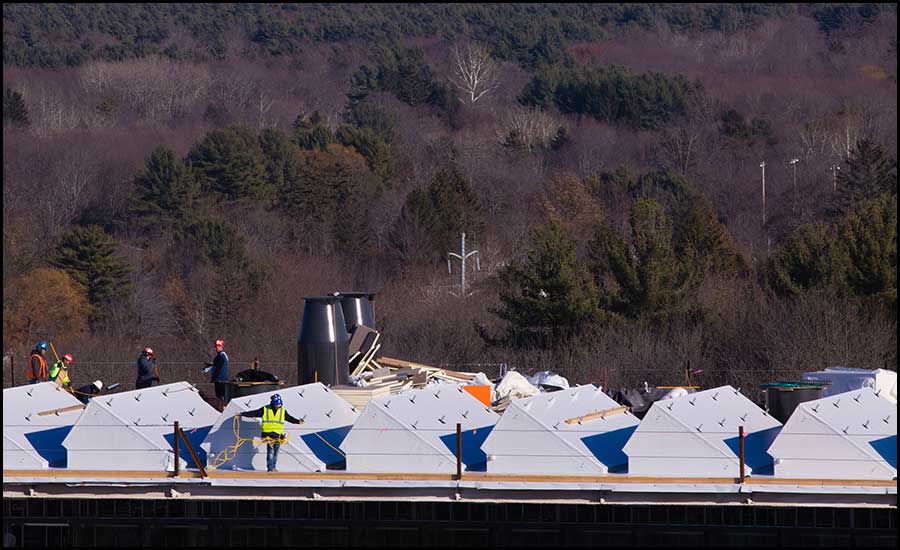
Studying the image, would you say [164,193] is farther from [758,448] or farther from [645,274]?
[758,448]

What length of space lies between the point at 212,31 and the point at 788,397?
145 meters

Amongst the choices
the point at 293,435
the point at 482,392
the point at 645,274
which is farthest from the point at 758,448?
the point at 645,274

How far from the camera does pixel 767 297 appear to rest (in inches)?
2165

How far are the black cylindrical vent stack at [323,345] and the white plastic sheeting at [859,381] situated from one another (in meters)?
7.72

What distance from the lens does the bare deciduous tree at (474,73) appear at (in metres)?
134

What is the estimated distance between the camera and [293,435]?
65.8 feet

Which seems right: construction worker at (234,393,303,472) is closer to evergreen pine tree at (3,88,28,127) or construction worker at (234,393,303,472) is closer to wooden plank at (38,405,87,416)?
wooden plank at (38,405,87,416)

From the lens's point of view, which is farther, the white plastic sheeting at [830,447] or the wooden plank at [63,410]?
the wooden plank at [63,410]

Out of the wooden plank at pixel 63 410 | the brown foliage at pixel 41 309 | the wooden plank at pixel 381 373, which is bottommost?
the brown foliage at pixel 41 309

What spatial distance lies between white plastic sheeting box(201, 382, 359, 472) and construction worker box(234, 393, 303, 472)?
0.14m

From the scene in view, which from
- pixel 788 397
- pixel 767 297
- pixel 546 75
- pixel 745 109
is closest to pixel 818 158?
pixel 745 109

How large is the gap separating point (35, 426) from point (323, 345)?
208 inches

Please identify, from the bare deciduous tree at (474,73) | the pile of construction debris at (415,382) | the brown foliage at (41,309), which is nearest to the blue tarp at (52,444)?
the pile of construction debris at (415,382)

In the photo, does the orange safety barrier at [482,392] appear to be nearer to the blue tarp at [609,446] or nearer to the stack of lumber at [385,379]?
the stack of lumber at [385,379]
